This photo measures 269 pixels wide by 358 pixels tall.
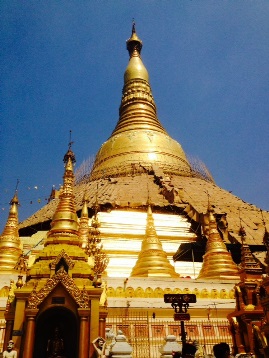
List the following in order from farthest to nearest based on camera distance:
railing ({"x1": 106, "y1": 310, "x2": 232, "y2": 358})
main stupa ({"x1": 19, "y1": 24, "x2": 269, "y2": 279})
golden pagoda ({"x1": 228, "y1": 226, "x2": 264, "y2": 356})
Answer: main stupa ({"x1": 19, "y1": 24, "x2": 269, "y2": 279})
railing ({"x1": 106, "y1": 310, "x2": 232, "y2": 358})
golden pagoda ({"x1": 228, "y1": 226, "x2": 264, "y2": 356})

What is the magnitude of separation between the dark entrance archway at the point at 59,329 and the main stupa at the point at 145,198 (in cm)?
805

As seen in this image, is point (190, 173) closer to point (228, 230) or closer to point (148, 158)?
point (148, 158)

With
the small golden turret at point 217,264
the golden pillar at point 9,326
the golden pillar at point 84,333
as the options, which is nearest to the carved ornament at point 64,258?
the golden pillar at point 84,333

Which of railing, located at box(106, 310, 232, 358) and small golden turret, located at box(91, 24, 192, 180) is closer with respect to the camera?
railing, located at box(106, 310, 232, 358)

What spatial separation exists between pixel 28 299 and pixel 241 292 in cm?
579

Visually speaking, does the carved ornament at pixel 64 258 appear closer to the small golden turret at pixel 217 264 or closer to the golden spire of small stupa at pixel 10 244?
the golden spire of small stupa at pixel 10 244

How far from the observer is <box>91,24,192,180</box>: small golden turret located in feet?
101

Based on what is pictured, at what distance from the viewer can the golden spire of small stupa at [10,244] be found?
15625 millimetres

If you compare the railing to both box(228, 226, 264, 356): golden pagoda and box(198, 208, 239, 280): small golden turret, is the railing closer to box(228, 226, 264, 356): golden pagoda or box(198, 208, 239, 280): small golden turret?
box(228, 226, 264, 356): golden pagoda

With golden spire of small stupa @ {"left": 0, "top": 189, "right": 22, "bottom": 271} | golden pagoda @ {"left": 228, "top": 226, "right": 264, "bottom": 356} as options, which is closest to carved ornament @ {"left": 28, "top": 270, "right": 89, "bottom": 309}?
golden pagoda @ {"left": 228, "top": 226, "right": 264, "bottom": 356}

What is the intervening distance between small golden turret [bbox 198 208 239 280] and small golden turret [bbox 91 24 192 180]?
1413 cm

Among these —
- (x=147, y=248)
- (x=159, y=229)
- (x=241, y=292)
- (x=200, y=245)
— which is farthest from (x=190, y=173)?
(x=241, y=292)

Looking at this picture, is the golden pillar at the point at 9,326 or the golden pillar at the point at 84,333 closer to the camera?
the golden pillar at the point at 84,333

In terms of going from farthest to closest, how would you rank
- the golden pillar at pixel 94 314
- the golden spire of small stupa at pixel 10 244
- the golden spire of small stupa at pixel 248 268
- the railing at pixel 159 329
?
the golden spire of small stupa at pixel 10 244
the golden spire of small stupa at pixel 248 268
the railing at pixel 159 329
the golden pillar at pixel 94 314
